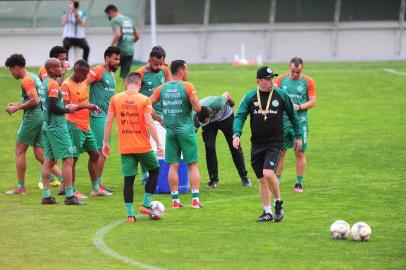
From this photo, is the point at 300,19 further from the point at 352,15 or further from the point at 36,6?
the point at 36,6

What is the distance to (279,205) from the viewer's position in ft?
47.9

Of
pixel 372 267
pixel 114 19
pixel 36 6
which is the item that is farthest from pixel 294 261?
pixel 36 6

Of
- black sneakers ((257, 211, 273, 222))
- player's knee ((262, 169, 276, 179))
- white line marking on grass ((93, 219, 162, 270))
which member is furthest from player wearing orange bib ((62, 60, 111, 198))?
black sneakers ((257, 211, 273, 222))

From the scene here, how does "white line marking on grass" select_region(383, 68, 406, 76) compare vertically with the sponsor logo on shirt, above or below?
below

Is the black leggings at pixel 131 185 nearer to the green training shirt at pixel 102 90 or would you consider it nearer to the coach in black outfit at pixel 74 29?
the green training shirt at pixel 102 90

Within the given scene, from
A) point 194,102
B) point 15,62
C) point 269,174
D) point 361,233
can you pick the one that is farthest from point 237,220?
point 15,62

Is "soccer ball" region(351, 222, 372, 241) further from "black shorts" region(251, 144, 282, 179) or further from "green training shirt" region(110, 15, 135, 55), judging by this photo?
"green training shirt" region(110, 15, 135, 55)

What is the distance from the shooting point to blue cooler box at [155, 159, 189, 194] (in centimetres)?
1755

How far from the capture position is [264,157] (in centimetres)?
1469

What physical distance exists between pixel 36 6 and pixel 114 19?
12819 millimetres

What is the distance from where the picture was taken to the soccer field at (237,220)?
12.0m

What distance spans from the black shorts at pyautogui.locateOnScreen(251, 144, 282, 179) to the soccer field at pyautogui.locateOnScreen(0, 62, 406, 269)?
774 mm

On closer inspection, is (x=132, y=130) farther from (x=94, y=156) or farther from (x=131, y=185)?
(x=94, y=156)

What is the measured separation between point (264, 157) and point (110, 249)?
300cm
